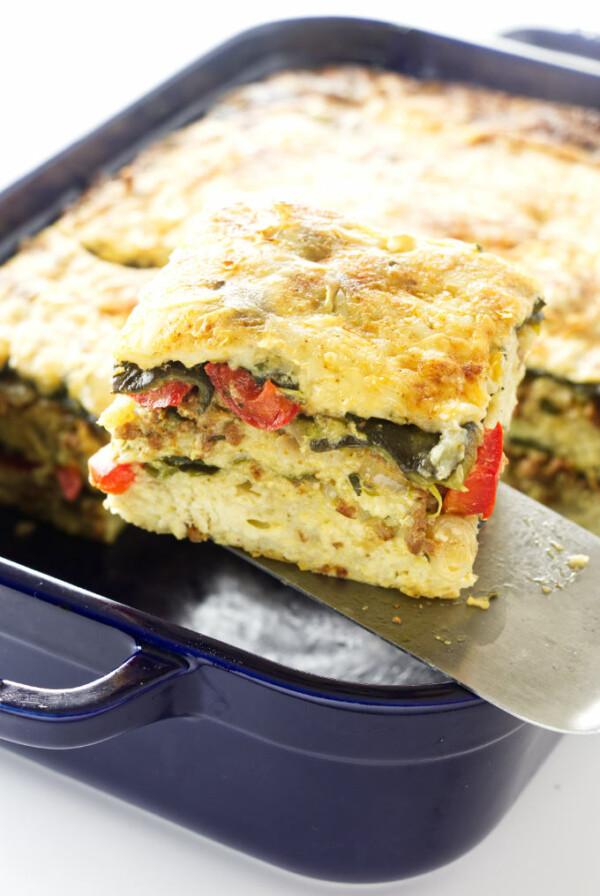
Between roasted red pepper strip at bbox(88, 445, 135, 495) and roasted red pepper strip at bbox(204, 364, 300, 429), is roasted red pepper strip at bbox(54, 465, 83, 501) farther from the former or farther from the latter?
roasted red pepper strip at bbox(204, 364, 300, 429)

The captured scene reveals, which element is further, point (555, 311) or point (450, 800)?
point (555, 311)

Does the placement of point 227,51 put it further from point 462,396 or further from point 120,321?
point 462,396

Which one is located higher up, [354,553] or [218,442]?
[218,442]

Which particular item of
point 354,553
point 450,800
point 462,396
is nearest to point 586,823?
point 450,800

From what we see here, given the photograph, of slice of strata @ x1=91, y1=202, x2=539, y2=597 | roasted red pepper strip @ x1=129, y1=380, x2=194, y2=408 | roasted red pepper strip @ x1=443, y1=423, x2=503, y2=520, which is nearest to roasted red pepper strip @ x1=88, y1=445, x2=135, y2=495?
slice of strata @ x1=91, y1=202, x2=539, y2=597

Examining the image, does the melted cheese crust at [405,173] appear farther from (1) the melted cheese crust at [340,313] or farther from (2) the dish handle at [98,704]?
(2) the dish handle at [98,704]

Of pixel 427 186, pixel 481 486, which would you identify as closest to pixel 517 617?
pixel 481 486
